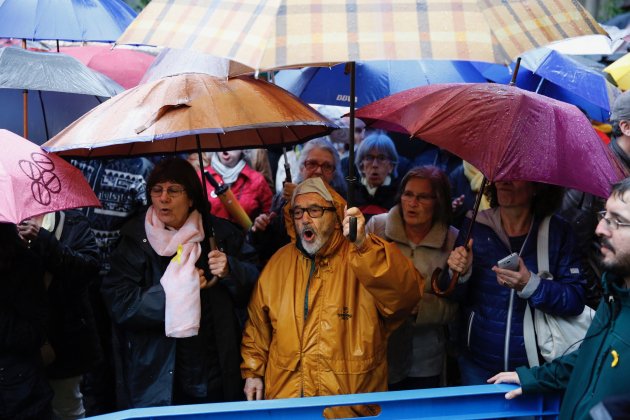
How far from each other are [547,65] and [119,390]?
376 cm

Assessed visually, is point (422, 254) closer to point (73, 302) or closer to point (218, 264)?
point (218, 264)

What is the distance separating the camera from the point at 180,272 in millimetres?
4102

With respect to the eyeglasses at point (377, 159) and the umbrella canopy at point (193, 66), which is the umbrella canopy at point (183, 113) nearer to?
the umbrella canopy at point (193, 66)

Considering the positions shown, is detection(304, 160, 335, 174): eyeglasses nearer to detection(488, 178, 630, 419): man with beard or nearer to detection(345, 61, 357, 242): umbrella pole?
detection(345, 61, 357, 242): umbrella pole

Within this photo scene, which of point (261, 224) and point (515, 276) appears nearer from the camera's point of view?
point (515, 276)

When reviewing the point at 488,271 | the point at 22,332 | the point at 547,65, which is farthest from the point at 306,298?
the point at 547,65

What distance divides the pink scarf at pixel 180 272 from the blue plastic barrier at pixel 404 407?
841 millimetres

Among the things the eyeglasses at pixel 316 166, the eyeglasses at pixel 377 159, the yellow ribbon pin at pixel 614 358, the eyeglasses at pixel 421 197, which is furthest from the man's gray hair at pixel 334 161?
A: the yellow ribbon pin at pixel 614 358

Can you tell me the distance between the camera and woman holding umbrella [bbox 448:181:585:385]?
4.14 m

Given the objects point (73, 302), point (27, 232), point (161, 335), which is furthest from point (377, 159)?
point (27, 232)

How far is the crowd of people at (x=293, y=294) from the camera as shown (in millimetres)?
3922

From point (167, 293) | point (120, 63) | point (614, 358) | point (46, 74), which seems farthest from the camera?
point (120, 63)

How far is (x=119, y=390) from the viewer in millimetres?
4375

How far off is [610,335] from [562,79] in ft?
10.2
